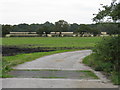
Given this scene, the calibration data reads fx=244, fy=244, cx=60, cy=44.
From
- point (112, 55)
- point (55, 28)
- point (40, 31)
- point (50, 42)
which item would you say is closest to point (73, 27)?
point (55, 28)

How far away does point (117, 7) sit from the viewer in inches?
420

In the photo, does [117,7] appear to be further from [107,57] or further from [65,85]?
[65,85]

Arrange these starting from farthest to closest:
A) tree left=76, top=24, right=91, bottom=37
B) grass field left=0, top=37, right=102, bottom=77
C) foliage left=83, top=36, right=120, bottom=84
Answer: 1. tree left=76, top=24, right=91, bottom=37
2. grass field left=0, top=37, right=102, bottom=77
3. foliage left=83, top=36, right=120, bottom=84

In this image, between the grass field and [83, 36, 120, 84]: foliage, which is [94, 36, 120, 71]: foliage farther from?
the grass field

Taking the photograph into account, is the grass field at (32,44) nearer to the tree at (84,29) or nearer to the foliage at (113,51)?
the foliage at (113,51)

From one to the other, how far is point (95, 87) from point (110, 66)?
2.96 metres

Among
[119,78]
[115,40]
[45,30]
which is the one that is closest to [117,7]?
[115,40]

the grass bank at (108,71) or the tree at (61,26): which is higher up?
the tree at (61,26)

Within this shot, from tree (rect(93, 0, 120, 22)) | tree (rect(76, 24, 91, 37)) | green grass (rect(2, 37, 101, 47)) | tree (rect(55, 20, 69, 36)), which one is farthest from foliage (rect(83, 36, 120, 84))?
tree (rect(55, 20, 69, 36))

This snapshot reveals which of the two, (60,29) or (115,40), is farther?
(60,29)

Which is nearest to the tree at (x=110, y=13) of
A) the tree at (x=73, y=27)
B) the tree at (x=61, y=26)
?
the tree at (x=61, y=26)

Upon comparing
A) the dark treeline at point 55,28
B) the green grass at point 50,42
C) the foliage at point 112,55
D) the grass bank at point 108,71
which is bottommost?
the green grass at point 50,42

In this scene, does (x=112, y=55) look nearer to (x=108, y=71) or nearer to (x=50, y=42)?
(x=108, y=71)

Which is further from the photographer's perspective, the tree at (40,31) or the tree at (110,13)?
the tree at (40,31)
